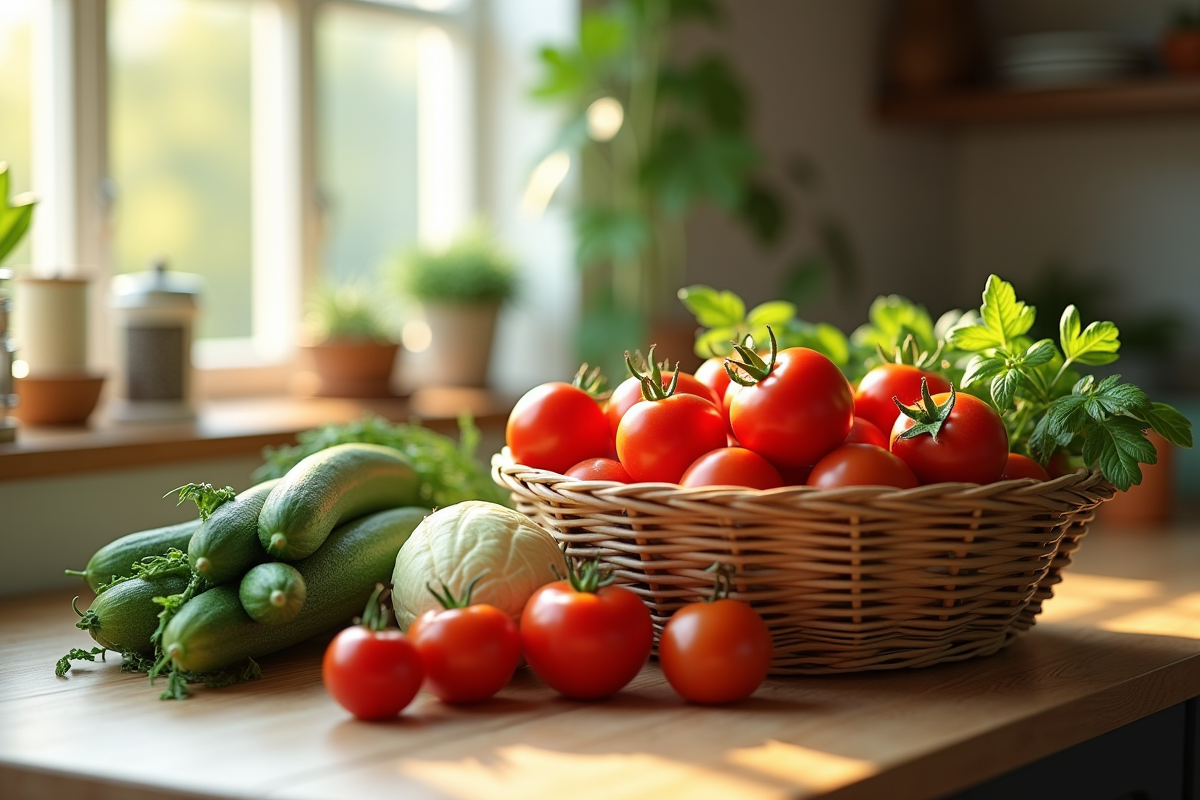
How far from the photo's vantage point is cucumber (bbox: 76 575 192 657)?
1.06m

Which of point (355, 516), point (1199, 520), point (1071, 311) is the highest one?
point (1071, 311)

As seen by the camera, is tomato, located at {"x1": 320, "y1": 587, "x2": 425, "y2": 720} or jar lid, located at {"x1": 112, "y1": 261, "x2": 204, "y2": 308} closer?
tomato, located at {"x1": 320, "y1": 587, "x2": 425, "y2": 720}

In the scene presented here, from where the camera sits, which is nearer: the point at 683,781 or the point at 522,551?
the point at 683,781

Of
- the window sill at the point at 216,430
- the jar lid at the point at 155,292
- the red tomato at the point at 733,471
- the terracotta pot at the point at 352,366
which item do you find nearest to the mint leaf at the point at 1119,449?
→ the red tomato at the point at 733,471

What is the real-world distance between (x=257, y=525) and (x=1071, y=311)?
657mm

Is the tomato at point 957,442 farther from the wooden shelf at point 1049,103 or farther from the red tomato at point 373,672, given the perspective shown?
the wooden shelf at point 1049,103

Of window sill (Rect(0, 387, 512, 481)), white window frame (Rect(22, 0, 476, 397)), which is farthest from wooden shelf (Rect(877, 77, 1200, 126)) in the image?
window sill (Rect(0, 387, 512, 481))

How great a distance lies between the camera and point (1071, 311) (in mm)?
1122

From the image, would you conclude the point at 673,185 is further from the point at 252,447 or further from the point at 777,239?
the point at 252,447

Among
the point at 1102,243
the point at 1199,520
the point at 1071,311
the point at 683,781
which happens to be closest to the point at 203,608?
the point at 683,781

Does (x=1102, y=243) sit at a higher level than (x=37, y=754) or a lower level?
higher

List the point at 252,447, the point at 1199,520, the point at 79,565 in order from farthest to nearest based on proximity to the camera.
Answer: the point at 1199,520, the point at 252,447, the point at 79,565

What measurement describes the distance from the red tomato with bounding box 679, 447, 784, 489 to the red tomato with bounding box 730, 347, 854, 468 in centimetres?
2

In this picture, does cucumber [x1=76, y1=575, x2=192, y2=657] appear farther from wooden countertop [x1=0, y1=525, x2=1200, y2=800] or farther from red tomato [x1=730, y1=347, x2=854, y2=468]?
red tomato [x1=730, y1=347, x2=854, y2=468]
